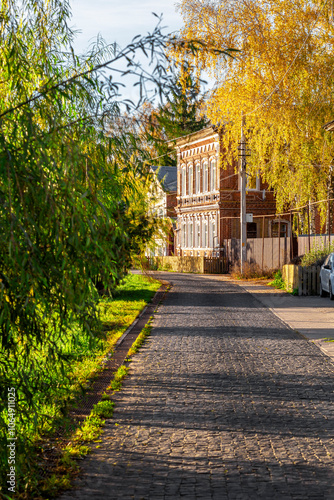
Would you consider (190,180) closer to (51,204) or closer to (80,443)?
(80,443)

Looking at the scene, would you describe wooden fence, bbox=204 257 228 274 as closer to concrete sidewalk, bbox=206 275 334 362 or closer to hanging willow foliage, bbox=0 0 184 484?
concrete sidewalk, bbox=206 275 334 362

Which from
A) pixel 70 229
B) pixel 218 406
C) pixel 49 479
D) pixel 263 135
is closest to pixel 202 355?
pixel 218 406

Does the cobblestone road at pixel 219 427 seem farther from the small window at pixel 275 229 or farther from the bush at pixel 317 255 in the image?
the small window at pixel 275 229

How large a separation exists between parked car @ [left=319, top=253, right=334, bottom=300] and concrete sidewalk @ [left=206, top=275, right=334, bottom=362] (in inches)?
13.4

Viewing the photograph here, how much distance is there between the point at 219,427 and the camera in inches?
298

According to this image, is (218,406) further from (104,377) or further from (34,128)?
(34,128)

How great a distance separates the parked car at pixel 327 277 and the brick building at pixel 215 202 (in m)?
20.4

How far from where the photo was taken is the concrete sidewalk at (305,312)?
50.1 ft

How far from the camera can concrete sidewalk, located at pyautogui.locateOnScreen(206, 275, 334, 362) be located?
1526 cm

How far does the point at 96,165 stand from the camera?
5664mm

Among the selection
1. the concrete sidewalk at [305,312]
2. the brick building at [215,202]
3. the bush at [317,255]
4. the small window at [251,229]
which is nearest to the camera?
the concrete sidewalk at [305,312]

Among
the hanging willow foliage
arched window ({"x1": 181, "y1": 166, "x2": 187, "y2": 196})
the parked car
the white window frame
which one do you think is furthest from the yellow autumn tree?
arched window ({"x1": 181, "y1": 166, "x2": 187, "y2": 196})

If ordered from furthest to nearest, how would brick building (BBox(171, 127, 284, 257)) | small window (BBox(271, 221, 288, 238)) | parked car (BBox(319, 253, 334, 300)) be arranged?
brick building (BBox(171, 127, 284, 257)) < small window (BBox(271, 221, 288, 238)) < parked car (BBox(319, 253, 334, 300))

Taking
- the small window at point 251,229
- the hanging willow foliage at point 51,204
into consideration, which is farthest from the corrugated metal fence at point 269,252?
the hanging willow foliage at point 51,204
